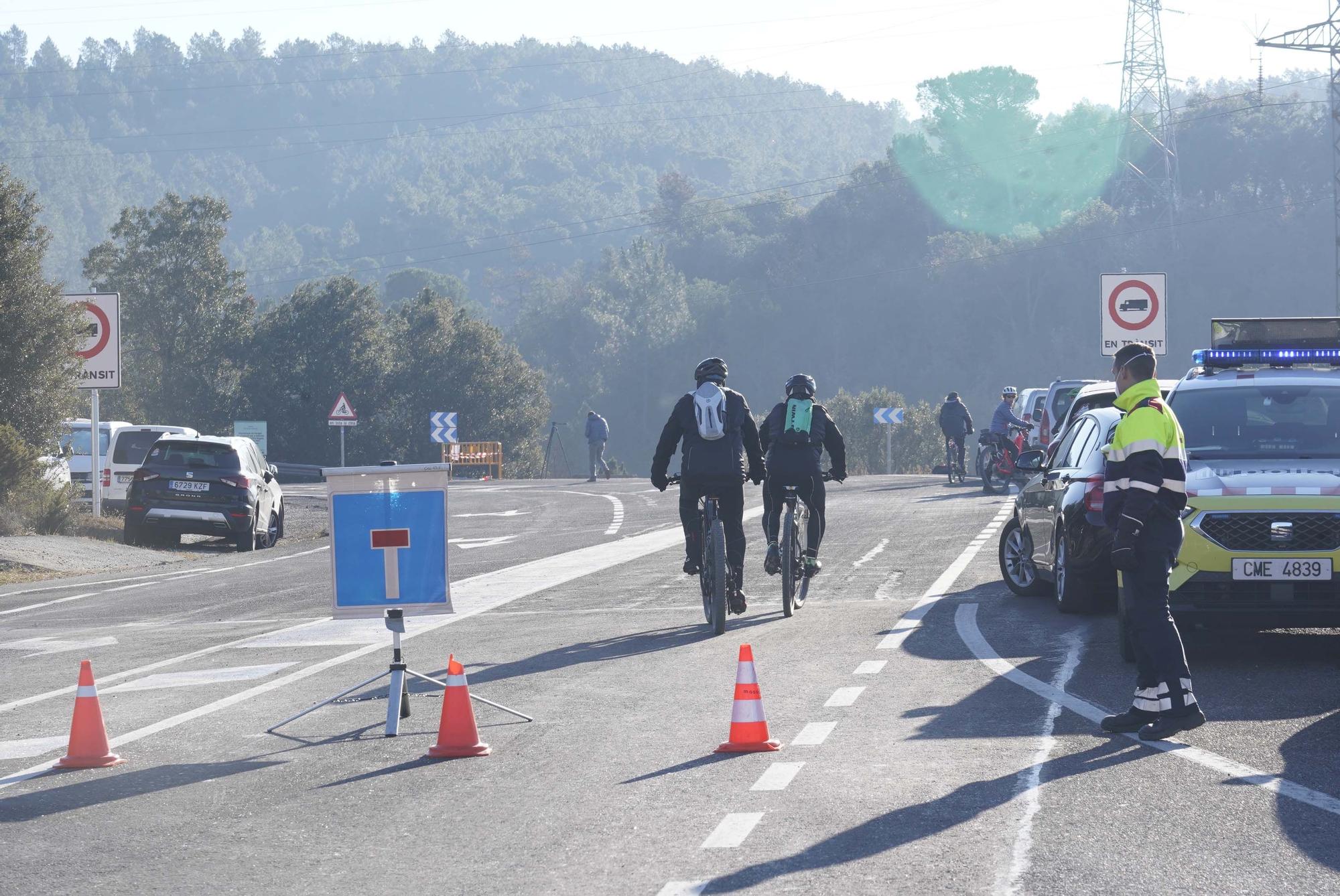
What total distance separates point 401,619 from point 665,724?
1.51 metres

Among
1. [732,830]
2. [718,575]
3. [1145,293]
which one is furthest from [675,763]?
[1145,293]

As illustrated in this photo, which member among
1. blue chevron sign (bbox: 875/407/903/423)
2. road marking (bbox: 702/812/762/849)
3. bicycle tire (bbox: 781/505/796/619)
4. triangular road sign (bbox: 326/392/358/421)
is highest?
triangular road sign (bbox: 326/392/358/421)

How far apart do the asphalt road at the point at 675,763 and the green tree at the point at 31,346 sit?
1311 centimetres

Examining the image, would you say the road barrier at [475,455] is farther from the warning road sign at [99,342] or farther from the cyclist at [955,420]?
the warning road sign at [99,342]

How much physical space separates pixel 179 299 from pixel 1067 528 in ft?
235

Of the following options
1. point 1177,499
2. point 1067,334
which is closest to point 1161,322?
point 1177,499

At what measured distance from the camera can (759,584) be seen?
54.0ft

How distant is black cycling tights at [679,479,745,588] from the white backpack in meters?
0.37

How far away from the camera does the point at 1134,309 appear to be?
2541 cm

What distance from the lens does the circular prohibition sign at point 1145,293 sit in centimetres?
2516

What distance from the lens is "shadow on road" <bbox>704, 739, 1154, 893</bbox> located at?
578 centimetres

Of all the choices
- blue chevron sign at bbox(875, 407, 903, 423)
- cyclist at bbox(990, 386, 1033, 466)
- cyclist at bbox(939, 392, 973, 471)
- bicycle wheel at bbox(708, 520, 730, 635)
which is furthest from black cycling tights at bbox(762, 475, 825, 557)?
blue chevron sign at bbox(875, 407, 903, 423)

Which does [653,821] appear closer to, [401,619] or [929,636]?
[401,619]

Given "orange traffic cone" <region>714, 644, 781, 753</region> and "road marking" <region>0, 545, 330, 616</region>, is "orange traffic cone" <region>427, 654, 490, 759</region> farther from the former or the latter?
"road marking" <region>0, 545, 330, 616</region>
